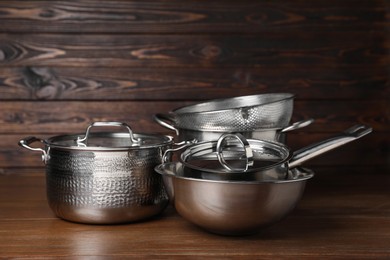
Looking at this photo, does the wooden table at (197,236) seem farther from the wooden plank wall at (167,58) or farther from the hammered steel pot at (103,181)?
the wooden plank wall at (167,58)

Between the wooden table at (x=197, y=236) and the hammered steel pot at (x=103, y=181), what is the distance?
3cm

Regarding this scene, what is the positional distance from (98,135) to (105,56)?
0.40 metres

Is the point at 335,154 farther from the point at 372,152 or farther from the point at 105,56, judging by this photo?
the point at 105,56

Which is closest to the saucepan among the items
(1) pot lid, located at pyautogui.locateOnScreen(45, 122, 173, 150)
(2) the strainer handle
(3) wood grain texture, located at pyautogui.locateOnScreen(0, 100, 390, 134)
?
(2) the strainer handle

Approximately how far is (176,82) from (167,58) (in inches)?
2.5

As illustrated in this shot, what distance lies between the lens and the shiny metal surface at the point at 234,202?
96 centimetres

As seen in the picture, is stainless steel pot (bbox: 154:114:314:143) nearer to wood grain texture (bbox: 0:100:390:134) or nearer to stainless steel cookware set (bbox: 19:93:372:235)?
stainless steel cookware set (bbox: 19:93:372:235)

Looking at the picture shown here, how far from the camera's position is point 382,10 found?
1631 millimetres

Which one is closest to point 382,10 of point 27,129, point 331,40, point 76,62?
point 331,40

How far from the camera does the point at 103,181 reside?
42.6 inches

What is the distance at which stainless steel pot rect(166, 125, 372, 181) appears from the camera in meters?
0.99

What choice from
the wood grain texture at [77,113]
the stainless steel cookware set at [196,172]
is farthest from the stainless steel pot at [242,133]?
the wood grain texture at [77,113]

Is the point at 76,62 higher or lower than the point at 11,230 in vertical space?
higher

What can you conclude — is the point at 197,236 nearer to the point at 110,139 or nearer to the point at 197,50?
the point at 110,139
